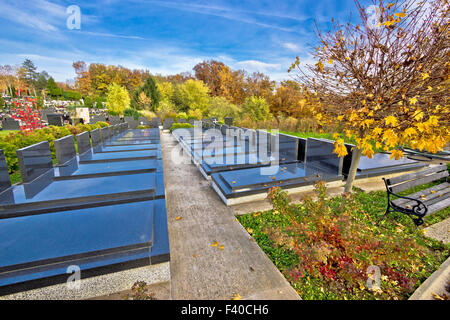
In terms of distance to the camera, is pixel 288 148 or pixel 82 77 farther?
pixel 82 77

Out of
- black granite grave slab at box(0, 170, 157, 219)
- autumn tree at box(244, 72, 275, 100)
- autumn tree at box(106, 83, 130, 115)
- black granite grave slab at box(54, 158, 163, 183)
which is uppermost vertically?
autumn tree at box(244, 72, 275, 100)

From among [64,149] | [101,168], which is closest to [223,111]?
[64,149]

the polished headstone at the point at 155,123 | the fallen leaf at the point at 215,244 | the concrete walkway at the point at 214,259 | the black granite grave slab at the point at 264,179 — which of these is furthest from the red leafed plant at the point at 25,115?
the polished headstone at the point at 155,123

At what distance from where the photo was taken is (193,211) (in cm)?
452

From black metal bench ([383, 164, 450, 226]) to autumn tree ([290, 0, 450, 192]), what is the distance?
101 cm

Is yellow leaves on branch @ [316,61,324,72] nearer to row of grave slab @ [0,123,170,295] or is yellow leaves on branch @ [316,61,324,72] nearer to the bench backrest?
the bench backrest

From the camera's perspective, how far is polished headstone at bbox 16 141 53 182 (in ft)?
15.1

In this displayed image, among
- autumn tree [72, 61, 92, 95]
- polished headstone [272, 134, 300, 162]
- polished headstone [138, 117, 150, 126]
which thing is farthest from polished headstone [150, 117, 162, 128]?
autumn tree [72, 61, 92, 95]

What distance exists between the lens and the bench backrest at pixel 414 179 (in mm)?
3914

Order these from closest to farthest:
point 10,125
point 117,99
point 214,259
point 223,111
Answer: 1. point 214,259
2. point 10,125
3. point 223,111
4. point 117,99

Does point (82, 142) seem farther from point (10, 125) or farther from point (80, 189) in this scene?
point (10, 125)

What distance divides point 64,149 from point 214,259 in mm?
6255

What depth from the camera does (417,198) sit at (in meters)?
4.00

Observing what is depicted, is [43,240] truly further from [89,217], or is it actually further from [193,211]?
[193,211]
